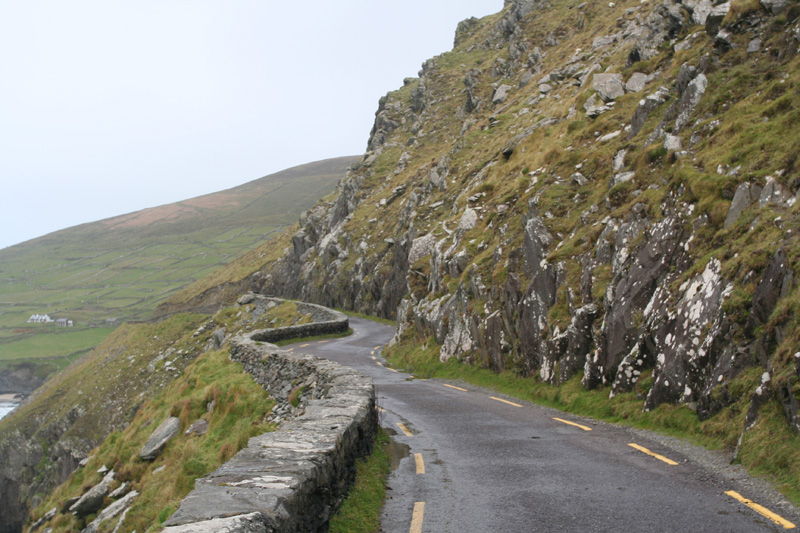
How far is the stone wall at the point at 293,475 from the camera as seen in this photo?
4883 millimetres

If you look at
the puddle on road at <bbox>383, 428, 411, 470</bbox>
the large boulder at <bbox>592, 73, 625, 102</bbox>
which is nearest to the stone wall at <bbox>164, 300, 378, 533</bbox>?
the puddle on road at <bbox>383, 428, 411, 470</bbox>

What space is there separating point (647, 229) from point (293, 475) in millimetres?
13132

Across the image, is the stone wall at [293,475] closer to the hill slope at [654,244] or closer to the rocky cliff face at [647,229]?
the hill slope at [654,244]

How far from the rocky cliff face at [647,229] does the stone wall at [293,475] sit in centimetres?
707

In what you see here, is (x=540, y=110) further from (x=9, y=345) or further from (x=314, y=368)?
(x=9, y=345)

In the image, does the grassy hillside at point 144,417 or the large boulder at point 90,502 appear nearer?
the grassy hillside at point 144,417

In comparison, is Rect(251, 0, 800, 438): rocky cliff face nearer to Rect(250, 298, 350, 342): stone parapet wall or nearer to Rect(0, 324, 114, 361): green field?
Rect(250, 298, 350, 342): stone parapet wall

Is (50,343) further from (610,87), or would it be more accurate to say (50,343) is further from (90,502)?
(610,87)

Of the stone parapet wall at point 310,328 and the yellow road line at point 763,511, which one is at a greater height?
the yellow road line at point 763,511

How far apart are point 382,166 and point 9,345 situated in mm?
136276

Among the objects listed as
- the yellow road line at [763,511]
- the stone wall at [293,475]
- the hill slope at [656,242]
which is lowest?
the yellow road line at [763,511]

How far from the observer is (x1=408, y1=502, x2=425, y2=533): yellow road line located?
689 cm

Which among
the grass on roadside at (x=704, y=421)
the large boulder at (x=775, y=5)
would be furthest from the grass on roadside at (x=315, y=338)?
the large boulder at (x=775, y=5)

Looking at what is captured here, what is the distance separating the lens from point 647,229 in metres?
15.7
